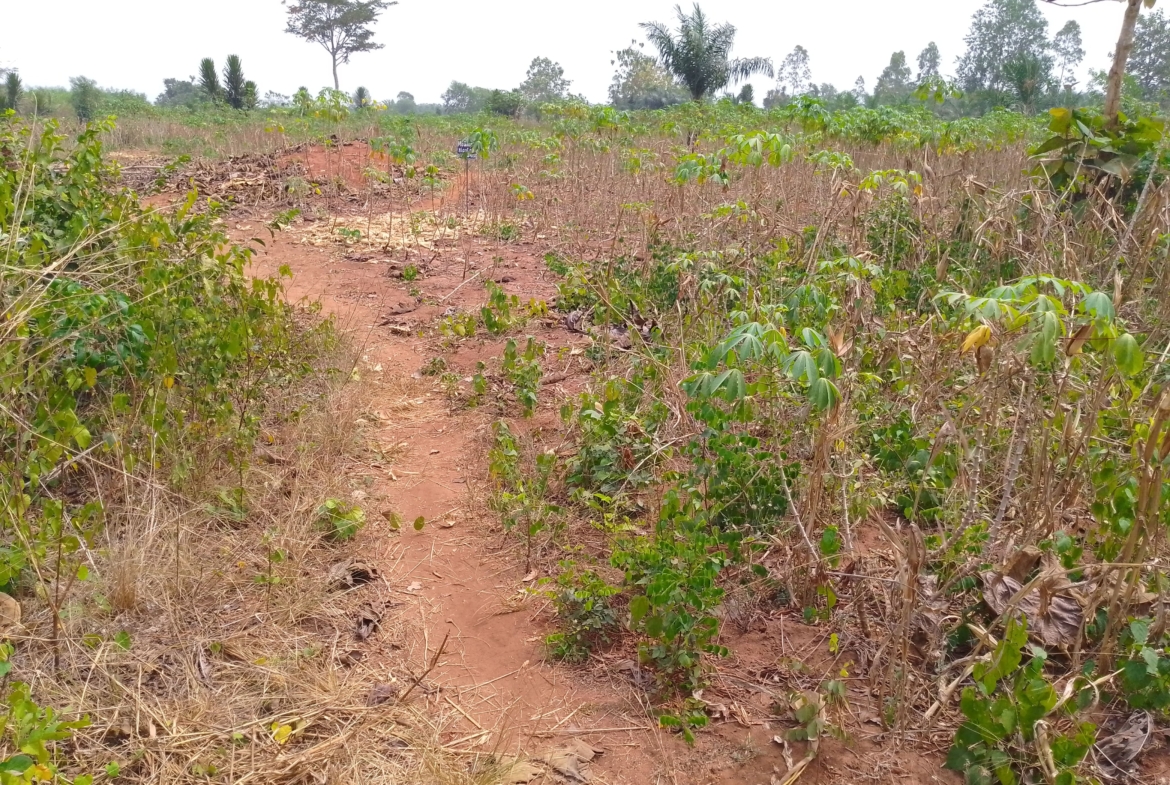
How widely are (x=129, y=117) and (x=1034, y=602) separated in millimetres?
19247

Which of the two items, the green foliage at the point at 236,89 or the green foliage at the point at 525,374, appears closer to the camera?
the green foliage at the point at 525,374

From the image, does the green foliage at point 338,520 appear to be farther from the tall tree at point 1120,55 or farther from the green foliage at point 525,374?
the tall tree at point 1120,55

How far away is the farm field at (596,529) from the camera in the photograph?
5.86 ft

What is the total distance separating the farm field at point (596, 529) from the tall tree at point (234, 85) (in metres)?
19.7

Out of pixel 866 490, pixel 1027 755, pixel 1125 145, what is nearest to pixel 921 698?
pixel 1027 755

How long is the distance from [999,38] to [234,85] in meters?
36.2

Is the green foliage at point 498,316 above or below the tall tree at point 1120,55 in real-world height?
below

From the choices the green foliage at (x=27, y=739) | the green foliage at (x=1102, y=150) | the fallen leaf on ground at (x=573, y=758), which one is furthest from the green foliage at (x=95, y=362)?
the green foliage at (x=1102, y=150)

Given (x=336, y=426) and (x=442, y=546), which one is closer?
(x=442, y=546)

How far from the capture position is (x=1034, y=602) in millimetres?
2037

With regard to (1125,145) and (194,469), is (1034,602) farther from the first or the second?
(1125,145)

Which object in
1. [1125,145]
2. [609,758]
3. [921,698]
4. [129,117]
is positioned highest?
[129,117]

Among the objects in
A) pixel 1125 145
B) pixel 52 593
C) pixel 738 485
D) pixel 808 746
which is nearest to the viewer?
pixel 808 746

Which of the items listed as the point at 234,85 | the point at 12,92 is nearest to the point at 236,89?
the point at 234,85
